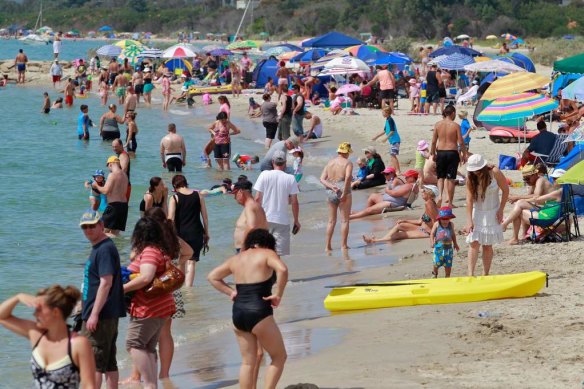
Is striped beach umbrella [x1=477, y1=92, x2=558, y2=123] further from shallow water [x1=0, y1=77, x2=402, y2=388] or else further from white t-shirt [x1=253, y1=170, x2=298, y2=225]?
white t-shirt [x1=253, y1=170, x2=298, y2=225]

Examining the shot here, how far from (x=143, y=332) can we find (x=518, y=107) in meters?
10.5

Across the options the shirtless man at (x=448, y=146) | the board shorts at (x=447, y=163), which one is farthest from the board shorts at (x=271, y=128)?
the board shorts at (x=447, y=163)

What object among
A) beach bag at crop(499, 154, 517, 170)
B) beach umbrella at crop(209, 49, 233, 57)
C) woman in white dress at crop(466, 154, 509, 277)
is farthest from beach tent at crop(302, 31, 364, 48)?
woman in white dress at crop(466, 154, 509, 277)

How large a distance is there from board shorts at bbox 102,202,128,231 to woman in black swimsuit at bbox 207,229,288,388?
6.44 meters

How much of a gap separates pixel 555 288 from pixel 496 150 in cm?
1104

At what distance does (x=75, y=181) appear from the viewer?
74.3ft

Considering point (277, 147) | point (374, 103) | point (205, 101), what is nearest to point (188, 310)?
point (277, 147)

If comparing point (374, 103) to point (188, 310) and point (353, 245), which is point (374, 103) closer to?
point (353, 245)

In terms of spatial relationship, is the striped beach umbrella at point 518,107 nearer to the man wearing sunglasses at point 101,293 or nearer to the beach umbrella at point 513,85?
the beach umbrella at point 513,85

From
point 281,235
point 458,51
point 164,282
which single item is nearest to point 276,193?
point 281,235

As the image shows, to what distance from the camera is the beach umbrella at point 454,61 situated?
29.1 metres

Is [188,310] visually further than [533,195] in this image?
No

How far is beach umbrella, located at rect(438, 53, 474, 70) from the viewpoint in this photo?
2911 cm

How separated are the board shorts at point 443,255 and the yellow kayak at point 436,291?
39 centimetres
